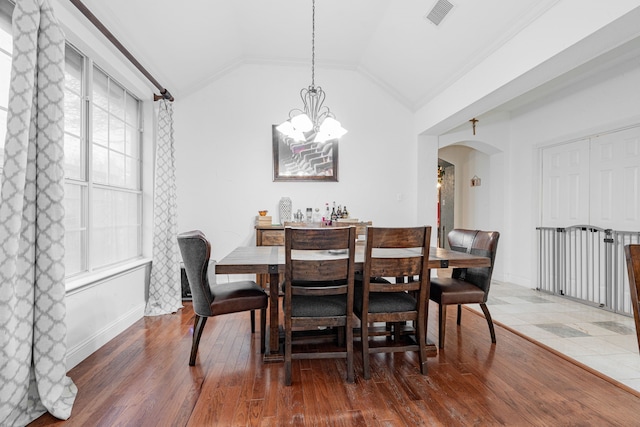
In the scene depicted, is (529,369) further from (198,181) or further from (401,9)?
(198,181)

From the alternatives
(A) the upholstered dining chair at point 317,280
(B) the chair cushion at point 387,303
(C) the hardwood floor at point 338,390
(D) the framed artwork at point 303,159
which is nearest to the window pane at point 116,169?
(C) the hardwood floor at point 338,390

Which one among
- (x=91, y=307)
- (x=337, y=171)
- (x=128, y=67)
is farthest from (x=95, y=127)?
(x=337, y=171)

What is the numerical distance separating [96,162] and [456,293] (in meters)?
3.28

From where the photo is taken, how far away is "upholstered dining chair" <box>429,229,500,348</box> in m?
2.58

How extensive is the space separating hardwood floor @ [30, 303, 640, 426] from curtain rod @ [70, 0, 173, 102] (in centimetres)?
249

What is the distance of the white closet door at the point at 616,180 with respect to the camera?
138 inches

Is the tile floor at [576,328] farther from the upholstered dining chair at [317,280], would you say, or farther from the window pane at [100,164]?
the window pane at [100,164]

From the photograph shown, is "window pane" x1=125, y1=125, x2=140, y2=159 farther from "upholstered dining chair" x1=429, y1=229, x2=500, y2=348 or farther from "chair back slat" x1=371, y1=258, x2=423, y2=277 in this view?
"upholstered dining chair" x1=429, y1=229, x2=500, y2=348

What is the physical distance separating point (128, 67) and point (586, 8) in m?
3.75

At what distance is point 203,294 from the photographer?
2.28 metres

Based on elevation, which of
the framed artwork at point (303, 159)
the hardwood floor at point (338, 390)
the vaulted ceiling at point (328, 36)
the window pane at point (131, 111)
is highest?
the vaulted ceiling at point (328, 36)

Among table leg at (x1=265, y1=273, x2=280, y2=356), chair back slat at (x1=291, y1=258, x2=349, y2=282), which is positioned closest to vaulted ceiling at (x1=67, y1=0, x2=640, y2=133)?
chair back slat at (x1=291, y1=258, x2=349, y2=282)

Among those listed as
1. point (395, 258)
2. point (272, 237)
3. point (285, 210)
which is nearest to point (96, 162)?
point (272, 237)

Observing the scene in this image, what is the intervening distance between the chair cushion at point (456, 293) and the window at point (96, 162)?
2.89 m
